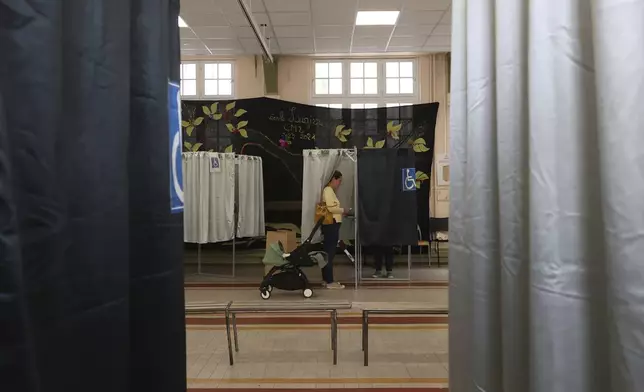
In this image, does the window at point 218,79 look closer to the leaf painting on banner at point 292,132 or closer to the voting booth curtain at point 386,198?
the leaf painting on banner at point 292,132

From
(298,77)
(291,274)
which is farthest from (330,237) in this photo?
(298,77)

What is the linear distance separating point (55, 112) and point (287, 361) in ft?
9.97

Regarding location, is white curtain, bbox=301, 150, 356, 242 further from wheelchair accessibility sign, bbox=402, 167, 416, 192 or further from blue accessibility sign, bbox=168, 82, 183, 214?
blue accessibility sign, bbox=168, 82, 183, 214

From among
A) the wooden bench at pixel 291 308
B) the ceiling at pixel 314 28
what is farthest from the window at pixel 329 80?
the wooden bench at pixel 291 308

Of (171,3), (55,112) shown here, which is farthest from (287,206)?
(55,112)

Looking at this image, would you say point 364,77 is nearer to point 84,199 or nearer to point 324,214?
point 324,214

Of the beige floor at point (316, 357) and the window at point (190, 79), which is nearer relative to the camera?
the beige floor at point (316, 357)

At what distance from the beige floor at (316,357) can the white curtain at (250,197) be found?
2.86 metres

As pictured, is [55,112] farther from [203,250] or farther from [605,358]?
[203,250]

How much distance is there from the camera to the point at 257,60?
9.77m

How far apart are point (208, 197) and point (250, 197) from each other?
850mm

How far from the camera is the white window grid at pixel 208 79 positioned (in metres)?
9.77

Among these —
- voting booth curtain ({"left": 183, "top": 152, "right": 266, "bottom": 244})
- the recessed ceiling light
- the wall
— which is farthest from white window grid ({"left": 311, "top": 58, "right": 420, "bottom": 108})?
voting booth curtain ({"left": 183, "top": 152, "right": 266, "bottom": 244})

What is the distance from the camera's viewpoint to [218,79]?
32.4ft
